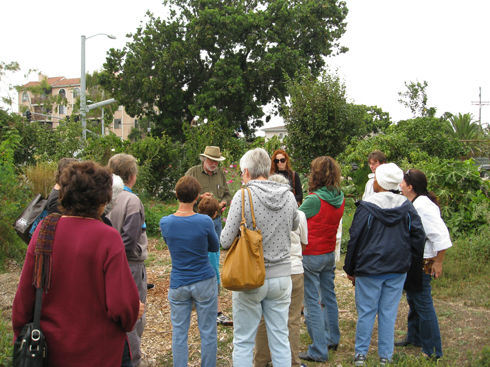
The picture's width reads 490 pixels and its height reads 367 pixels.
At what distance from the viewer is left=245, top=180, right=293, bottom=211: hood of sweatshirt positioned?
3.25m

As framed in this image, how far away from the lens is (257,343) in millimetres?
3857

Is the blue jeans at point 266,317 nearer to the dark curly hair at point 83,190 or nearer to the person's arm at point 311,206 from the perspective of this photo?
the person's arm at point 311,206

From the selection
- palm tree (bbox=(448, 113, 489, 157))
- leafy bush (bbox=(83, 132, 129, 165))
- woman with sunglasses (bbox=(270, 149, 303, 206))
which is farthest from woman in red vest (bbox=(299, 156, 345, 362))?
palm tree (bbox=(448, 113, 489, 157))

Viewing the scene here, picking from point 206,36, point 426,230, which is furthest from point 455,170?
point 206,36

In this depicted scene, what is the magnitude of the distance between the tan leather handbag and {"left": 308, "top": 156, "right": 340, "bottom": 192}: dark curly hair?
4.22 feet

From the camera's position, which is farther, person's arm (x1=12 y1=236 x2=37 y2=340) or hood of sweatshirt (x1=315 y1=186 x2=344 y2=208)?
hood of sweatshirt (x1=315 y1=186 x2=344 y2=208)

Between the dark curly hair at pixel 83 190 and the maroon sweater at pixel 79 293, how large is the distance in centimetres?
6

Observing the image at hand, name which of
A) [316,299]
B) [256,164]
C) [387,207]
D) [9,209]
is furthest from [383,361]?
[9,209]

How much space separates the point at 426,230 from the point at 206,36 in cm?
2239

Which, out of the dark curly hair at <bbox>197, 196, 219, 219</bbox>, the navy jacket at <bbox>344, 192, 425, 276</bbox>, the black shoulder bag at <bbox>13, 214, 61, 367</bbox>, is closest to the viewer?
the black shoulder bag at <bbox>13, 214, 61, 367</bbox>

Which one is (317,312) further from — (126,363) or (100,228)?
(100,228)

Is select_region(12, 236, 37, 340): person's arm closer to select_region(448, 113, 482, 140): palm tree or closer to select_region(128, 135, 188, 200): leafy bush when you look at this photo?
select_region(128, 135, 188, 200): leafy bush

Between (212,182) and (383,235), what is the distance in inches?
126

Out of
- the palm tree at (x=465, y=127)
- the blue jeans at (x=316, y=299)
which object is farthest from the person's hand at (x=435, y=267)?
the palm tree at (x=465, y=127)
